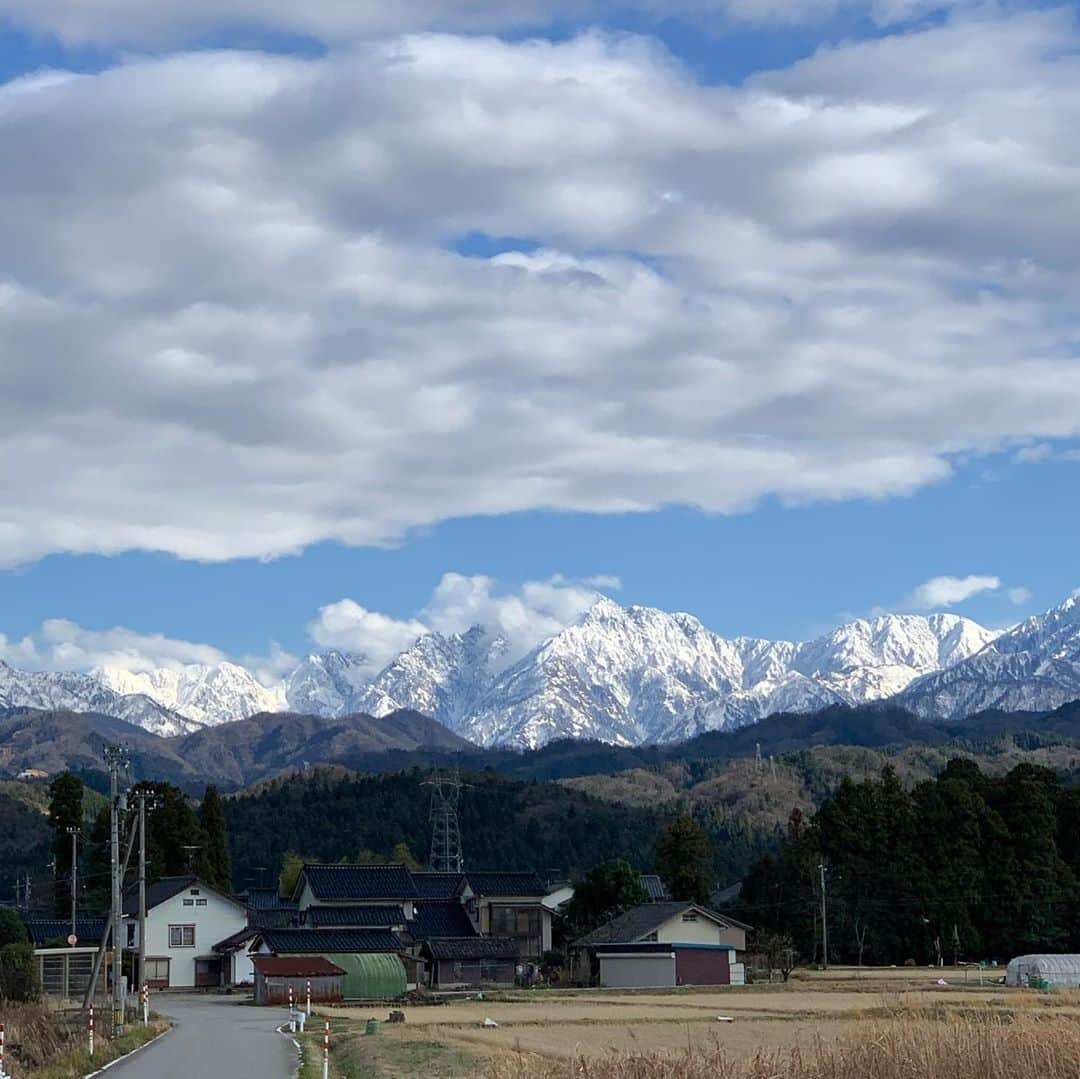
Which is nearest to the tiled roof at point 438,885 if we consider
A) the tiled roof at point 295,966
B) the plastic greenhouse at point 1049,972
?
the tiled roof at point 295,966

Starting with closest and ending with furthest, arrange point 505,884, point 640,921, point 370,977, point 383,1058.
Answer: point 383,1058 < point 370,977 < point 640,921 < point 505,884

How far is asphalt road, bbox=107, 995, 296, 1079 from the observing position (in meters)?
28.5

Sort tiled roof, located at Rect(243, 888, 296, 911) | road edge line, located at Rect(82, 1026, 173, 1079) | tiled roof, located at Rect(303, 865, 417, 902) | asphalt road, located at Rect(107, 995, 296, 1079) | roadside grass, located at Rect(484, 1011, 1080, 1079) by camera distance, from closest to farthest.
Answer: roadside grass, located at Rect(484, 1011, 1080, 1079) → road edge line, located at Rect(82, 1026, 173, 1079) → asphalt road, located at Rect(107, 995, 296, 1079) → tiled roof, located at Rect(303, 865, 417, 902) → tiled roof, located at Rect(243, 888, 296, 911)

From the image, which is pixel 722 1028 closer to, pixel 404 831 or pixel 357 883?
pixel 357 883

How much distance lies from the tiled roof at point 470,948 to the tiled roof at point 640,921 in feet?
12.8

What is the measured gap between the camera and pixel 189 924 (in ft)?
283

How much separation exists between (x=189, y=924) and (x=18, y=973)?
32881 millimetres

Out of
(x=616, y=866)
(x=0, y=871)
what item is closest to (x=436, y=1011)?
(x=616, y=866)

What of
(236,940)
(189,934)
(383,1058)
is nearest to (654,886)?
(236,940)

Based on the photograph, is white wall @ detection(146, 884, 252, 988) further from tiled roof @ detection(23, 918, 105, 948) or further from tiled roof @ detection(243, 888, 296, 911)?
tiled roof @ detection(243, 888, 296, 911)

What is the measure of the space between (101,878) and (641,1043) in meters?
66.8

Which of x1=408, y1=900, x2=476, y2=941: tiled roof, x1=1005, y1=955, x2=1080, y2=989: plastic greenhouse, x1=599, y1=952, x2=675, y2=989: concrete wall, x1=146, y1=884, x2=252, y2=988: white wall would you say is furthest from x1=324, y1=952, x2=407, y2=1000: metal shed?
x1=1005, y1=955, x2=1080, y2=989: plastic greenhouse

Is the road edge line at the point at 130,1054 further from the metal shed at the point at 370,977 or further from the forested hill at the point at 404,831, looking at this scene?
the forested hill at the point at 404,831

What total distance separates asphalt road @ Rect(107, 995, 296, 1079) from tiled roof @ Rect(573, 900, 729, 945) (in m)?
28.2
